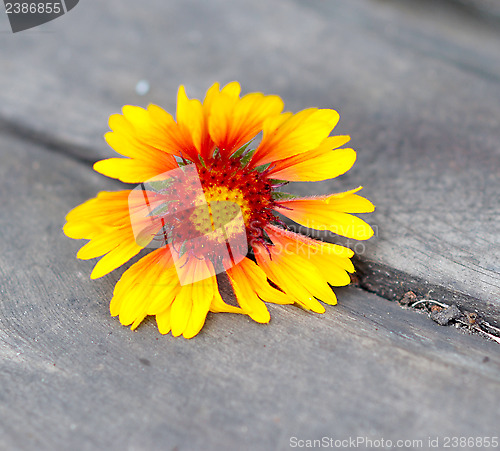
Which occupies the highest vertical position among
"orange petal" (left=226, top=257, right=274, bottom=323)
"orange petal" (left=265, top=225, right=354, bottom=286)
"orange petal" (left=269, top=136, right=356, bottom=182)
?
"orange petal" (left=269, top=136, right=356, bottom=182)

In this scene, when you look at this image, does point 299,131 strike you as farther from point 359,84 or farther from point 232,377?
point 359,84

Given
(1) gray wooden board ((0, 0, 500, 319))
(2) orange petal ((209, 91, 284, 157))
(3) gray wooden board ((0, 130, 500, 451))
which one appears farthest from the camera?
(1) gray wooden board ((0, 0, 500, 319))

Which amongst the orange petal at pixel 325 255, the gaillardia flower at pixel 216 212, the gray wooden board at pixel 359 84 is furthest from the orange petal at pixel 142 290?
the gray wooden board at pixel 359 84

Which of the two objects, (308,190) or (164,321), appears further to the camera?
(308,190)

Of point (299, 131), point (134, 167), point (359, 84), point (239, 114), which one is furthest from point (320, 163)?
point (359, 84)

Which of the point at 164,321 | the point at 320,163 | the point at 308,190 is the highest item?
the point at 320,163

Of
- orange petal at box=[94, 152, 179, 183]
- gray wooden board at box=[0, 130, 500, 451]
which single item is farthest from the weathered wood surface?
orange petal at box=[94, 152, 179, 183]

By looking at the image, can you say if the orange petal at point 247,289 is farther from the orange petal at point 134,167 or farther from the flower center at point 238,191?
the orange petal at point 134,167

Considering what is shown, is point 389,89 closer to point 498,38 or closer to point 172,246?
point 498,38

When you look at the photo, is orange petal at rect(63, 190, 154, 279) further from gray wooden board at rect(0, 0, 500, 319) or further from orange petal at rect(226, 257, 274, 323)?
gray wooden board at rect(0, 0, 500, 319)
